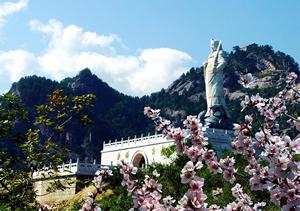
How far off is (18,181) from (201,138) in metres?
4.65

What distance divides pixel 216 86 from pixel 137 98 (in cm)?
9661

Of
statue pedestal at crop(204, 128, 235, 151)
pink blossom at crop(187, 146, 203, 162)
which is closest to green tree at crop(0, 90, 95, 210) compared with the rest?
pink blossom at crop(187, 146, 203, 162)

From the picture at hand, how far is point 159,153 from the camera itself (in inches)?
1965

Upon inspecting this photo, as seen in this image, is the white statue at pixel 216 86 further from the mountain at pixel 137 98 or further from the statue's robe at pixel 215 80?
the mountain at pixel 137 98

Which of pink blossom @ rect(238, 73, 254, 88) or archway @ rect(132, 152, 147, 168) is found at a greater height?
archway @ rect(132, 152, 147, 168)

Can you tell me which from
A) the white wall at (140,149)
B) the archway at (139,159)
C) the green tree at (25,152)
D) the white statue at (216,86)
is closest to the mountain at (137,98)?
the white wall at (140,149)

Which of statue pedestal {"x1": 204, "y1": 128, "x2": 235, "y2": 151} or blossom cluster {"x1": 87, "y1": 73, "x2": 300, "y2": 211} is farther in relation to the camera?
statue pedestal {"x1": 204, "y1": 128, "x2": 235, "y2": 151}

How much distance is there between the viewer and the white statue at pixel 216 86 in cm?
4938

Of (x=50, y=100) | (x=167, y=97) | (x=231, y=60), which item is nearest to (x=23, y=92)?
(x=167, y=97)

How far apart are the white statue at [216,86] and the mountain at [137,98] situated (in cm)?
5718

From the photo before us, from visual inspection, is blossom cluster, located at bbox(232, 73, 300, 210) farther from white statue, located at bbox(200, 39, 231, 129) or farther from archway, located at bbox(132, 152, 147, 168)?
archway, located at bbox(132, 152, 147, 168)

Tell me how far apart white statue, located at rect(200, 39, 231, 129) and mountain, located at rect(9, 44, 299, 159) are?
57177 millimetres

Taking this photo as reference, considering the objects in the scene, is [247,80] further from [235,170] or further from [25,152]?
[25,152]

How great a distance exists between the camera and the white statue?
4938 cm
